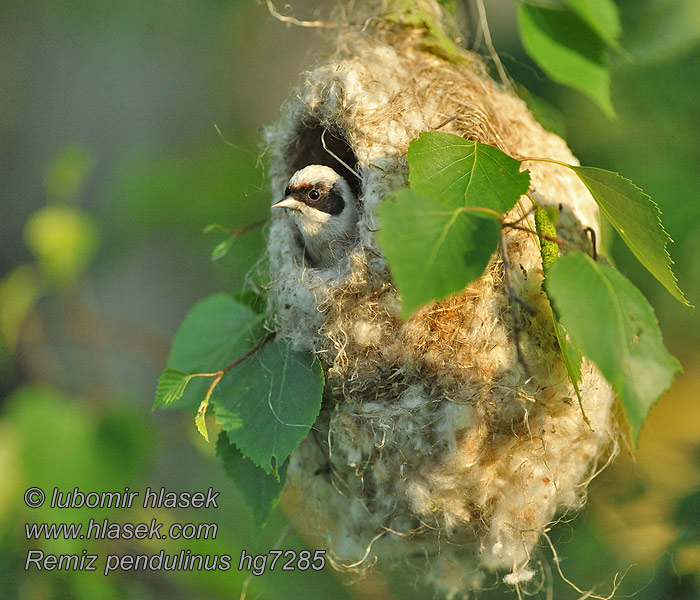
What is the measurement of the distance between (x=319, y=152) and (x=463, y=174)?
2.52 ft

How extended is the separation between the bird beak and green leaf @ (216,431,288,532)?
0.55 metres

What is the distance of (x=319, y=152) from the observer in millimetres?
1819

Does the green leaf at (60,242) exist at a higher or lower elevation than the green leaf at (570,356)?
lower

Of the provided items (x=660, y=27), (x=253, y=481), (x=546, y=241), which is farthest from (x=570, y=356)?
(x=660, y=27)

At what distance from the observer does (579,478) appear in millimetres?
1512

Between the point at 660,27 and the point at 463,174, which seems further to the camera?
the point at 660,27

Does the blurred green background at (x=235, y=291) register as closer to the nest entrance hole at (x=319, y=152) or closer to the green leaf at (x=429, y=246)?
the nest entrance hole at (x=319, y=152)

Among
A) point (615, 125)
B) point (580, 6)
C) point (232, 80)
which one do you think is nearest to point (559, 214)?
point (580, 6)

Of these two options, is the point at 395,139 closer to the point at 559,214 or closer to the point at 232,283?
the point at 559,214

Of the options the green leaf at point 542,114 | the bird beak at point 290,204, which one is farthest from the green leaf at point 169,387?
the green leaf at point 542,114

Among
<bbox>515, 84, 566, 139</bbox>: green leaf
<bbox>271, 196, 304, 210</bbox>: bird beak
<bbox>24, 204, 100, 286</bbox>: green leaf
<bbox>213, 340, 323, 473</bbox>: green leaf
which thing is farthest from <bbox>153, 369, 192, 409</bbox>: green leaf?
<bbox>24, 204, 100, 286</bbox>: green leaf

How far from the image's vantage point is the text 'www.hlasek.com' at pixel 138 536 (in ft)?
7.00

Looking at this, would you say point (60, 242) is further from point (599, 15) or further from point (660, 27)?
point (660, 27)

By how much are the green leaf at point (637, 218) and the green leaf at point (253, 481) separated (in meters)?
0.79
